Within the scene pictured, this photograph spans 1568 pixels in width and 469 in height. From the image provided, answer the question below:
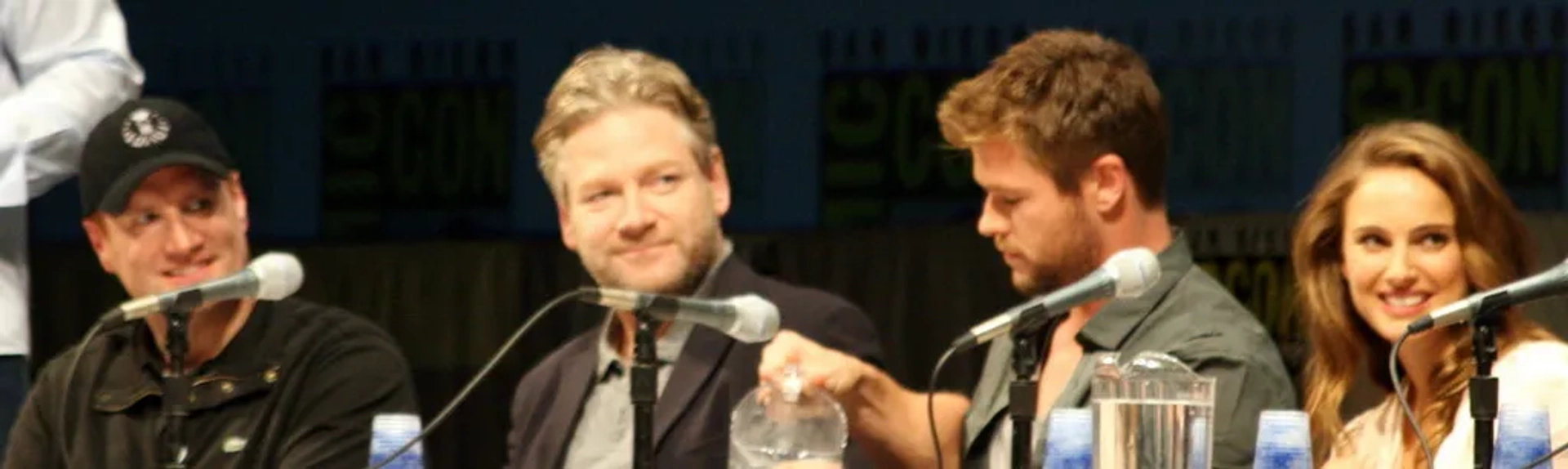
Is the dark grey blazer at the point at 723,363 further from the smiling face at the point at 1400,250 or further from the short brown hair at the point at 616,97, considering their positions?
the smiling face at the point at 1400,250

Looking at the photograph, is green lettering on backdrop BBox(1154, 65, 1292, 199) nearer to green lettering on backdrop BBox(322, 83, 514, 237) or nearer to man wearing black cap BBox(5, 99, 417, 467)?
green lettering on backdrop BBox(322, 83, 514, 237)

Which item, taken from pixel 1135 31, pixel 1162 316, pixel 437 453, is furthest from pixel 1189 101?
pixel 1162 316

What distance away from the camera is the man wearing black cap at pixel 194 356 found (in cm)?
360

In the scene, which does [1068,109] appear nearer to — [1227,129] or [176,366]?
[176,366]

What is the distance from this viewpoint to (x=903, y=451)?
337 centimetres

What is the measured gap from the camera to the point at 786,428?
3.18 meters

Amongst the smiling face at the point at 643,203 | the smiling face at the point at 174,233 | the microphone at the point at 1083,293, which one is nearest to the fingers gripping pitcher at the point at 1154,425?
the microphone at the point at 1083,293


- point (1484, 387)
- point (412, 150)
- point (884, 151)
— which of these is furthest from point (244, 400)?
point (412, 150)

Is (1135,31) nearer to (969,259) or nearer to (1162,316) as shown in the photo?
(969,259)

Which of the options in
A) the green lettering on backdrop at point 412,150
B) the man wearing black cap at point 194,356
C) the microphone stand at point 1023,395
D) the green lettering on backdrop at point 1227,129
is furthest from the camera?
the green lettering on backdrop at point 412,150

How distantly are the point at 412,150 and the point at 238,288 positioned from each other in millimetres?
3328

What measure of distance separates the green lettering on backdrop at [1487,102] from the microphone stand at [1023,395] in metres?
2.65

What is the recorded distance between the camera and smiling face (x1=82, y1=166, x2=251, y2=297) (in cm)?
366

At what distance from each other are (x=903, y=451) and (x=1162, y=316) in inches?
14.9
